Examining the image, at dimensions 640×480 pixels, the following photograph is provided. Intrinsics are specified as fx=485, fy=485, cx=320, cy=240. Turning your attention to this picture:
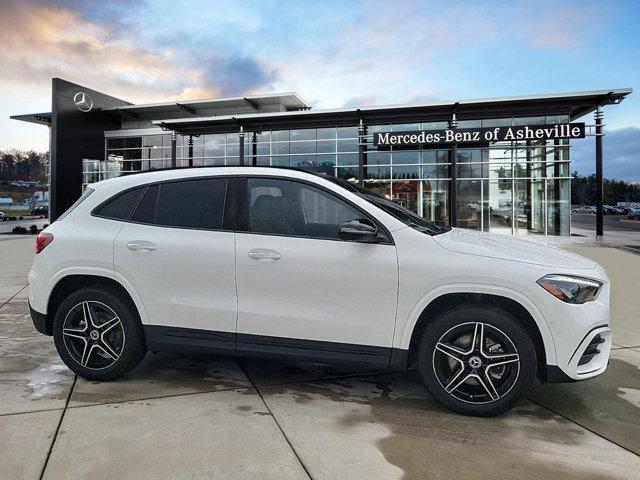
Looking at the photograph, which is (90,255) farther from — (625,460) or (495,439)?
(625,460)

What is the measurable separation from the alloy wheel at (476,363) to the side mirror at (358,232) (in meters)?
0.86

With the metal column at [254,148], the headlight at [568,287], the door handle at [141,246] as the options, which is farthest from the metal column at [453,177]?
the door handle at [141,246]

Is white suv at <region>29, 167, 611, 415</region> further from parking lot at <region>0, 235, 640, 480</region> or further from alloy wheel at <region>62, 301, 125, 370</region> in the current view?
parking lot at <region>0, 235, 640, 480</region>

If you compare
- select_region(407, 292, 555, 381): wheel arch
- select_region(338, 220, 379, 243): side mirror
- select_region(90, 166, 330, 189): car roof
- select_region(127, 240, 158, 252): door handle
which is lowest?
select_region(407, 292, 555, 381): wheel arch

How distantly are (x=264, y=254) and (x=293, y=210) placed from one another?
451 mm

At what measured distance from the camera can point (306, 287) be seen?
3.61m

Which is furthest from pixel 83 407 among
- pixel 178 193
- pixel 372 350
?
pixel 372 350

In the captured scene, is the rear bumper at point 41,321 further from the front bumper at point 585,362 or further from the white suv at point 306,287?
the front bumper at point 585,362

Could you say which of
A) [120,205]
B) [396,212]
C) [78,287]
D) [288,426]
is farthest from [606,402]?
[78,287]

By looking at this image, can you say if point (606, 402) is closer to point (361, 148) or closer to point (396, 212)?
point (396, 212)

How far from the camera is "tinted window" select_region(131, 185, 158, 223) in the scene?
412 cm

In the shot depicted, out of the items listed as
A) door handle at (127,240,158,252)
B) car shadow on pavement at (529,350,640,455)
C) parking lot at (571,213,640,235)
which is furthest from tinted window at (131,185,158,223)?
parking lot at (571,213,640,235)

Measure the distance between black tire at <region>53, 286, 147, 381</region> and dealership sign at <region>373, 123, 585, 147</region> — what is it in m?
20.4

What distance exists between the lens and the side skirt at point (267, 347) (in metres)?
3.56
